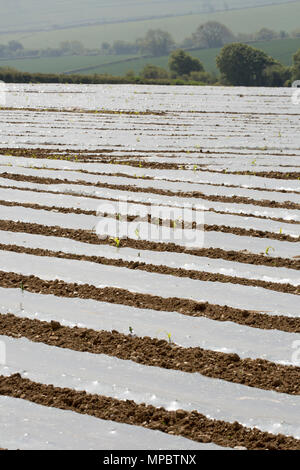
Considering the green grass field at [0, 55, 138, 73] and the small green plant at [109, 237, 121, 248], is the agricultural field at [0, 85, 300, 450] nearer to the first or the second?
the small green plant at [109, 237, 121, 248]

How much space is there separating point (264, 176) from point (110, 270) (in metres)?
3.14

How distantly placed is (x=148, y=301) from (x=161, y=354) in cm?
64

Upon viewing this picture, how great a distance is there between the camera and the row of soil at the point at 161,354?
2.86 m

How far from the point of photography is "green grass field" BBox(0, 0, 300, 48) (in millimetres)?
74250

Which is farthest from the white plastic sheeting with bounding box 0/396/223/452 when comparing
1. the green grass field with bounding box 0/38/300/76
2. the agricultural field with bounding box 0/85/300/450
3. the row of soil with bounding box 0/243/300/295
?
the green grass field with bounding box 0/38/300/76

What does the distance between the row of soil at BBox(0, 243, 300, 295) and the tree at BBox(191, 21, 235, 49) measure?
197 ft

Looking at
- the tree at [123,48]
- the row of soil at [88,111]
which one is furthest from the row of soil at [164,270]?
the tree at [123,48]

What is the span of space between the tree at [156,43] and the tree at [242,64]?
2304cm

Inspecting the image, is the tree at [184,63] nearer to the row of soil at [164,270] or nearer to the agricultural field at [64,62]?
the agricultural field at [64,62]

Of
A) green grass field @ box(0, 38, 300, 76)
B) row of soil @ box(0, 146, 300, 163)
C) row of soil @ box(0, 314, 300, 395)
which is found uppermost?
green grass field @ box(0, 38, 300, 76)

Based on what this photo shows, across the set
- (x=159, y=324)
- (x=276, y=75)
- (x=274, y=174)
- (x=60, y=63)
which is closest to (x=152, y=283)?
(x=159, y=324)

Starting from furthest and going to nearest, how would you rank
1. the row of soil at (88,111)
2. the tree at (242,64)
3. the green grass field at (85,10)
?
the green grass field at (85,10), the tree at (242,64), the row of soil at (88,111)
